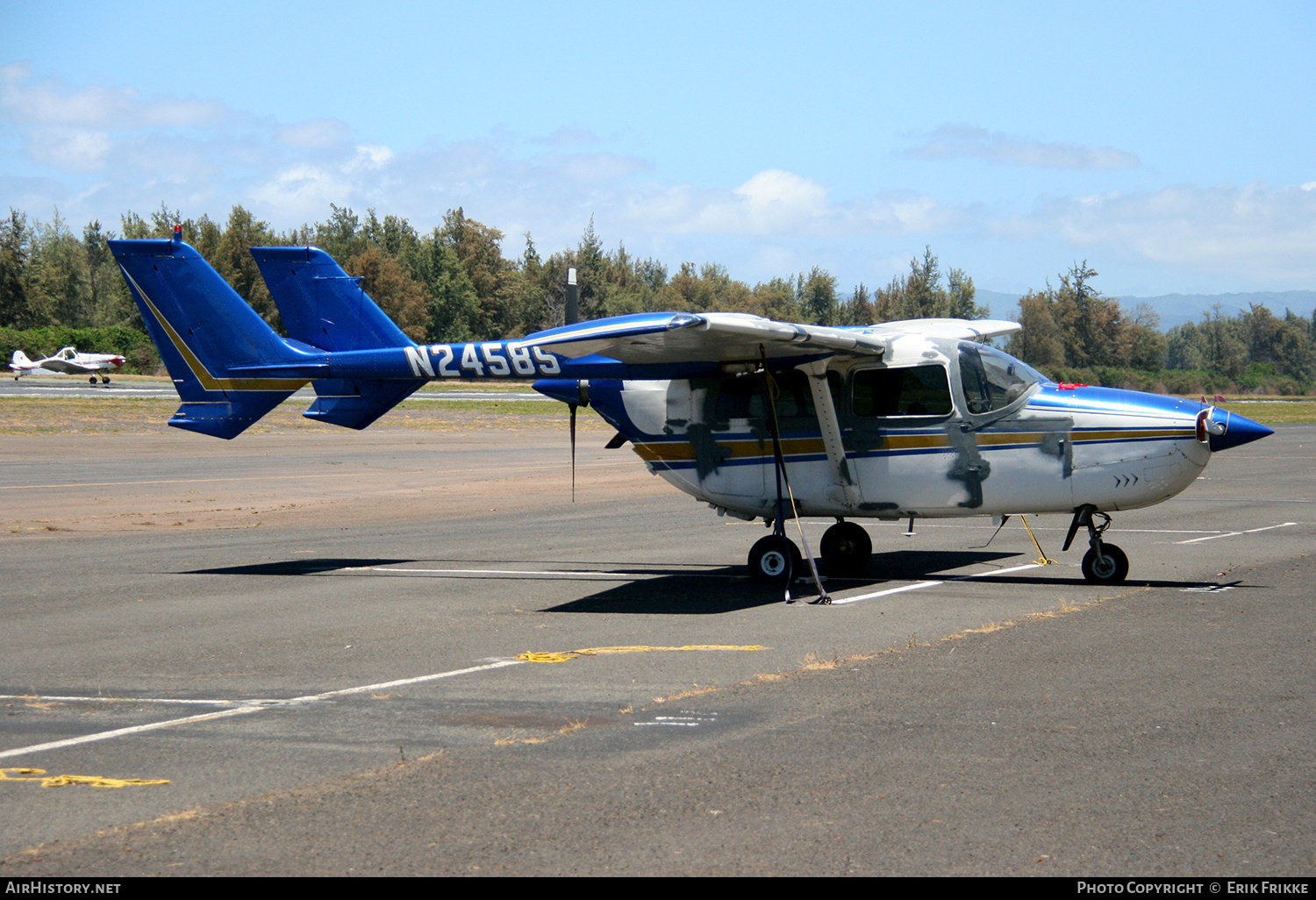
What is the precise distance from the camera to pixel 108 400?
53.5 metres

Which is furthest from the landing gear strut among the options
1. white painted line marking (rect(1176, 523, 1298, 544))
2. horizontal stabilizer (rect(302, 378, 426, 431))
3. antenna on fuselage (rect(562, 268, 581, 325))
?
horizontal stabilizer (rect(302, 378, 426, 431))

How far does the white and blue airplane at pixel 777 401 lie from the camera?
475 inches

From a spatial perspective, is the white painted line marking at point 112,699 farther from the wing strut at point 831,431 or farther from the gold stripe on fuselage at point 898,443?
the wing strut at point 831,431

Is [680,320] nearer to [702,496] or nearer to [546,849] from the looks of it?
[702,496]

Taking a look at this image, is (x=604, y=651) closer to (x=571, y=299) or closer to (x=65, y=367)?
(x=571, y=299)

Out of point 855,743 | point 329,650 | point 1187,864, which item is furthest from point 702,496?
point 1187,864

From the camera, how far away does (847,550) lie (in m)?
14.0

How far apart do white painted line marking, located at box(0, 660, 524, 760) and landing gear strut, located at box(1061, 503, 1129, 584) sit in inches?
256

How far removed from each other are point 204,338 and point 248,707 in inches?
346

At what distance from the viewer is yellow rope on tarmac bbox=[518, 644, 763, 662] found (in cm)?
913

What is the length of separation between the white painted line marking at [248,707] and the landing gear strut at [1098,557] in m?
6.51

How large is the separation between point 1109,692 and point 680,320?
4732 millimetres

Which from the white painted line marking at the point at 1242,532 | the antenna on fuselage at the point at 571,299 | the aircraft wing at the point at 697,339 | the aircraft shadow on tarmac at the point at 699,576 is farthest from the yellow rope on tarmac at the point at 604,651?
the white painted line marking at the point at 1242,532

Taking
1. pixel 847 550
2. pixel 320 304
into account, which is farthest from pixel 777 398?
pixel 320 304
